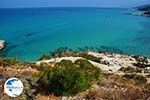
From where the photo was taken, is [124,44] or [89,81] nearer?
[89,81]

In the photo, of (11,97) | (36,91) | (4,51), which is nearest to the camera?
(11,97)

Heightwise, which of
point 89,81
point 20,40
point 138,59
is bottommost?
point 20,40

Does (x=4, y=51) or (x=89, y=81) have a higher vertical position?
(x=89, y=81)

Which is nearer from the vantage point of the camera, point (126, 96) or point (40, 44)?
point (126, 96)

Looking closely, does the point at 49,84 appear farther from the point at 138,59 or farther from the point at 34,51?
the point at 34,51

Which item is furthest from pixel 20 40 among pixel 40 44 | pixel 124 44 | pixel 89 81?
pixel 89 81

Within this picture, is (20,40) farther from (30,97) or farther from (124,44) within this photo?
(30,97)

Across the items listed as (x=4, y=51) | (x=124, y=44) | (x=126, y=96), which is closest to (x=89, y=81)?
(x=126, y=96)

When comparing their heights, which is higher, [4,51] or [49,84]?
[49,84]

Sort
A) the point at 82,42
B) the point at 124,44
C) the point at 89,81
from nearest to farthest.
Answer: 1. the point at 89,81
2. the point at 124,44
3. the point at 82,42
